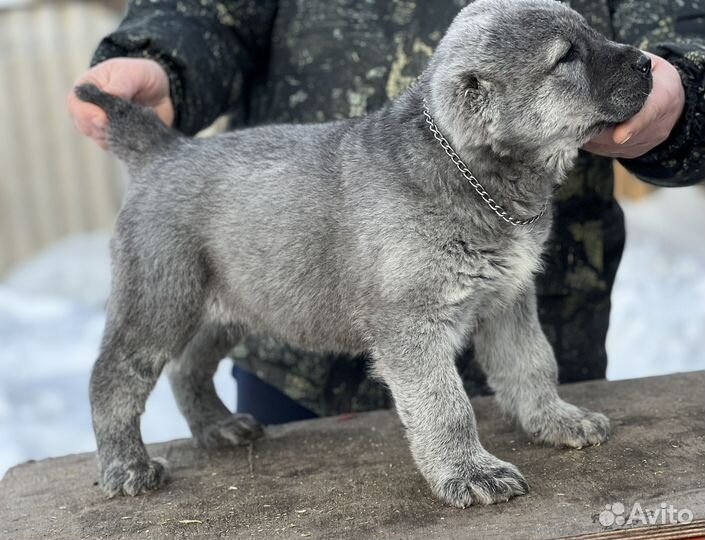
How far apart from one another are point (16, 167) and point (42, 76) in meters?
1.07

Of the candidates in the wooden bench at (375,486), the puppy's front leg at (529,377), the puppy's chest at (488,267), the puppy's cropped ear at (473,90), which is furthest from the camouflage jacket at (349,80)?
the puppy's cropped ear at (473,90)

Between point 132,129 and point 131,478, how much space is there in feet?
3.96

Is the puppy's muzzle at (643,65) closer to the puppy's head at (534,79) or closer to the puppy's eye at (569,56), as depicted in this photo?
the puppy's head at (534,79)

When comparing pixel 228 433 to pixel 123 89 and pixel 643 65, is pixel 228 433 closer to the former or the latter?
pixel 123 89

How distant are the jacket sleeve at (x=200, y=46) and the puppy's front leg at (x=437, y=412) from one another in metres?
1.54

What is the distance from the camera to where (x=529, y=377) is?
10.3ft

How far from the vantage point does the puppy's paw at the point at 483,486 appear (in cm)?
262

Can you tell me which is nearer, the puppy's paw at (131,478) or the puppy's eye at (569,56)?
the puppy's eye at (569,56)

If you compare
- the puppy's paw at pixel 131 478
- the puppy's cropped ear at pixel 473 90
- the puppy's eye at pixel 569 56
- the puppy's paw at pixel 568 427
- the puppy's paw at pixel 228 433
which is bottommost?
the puppy's paw at pixel 228 433

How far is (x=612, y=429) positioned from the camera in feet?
10.3

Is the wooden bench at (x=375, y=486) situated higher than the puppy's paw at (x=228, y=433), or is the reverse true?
the wooden bench at (x=375, y=486)

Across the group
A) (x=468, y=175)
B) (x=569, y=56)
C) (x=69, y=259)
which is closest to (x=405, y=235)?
(x=468, y=175)

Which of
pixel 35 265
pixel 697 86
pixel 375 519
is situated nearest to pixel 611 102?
pixel 697 86

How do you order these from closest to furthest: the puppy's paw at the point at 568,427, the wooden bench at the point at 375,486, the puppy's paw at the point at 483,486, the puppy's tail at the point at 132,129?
1. the wooden bench at the point at 375,486
2. the puppy's paw at the point at 483,486
3. the puppy's paw at the point at 568,427
4. the puppy's tail at the point at 132,129
